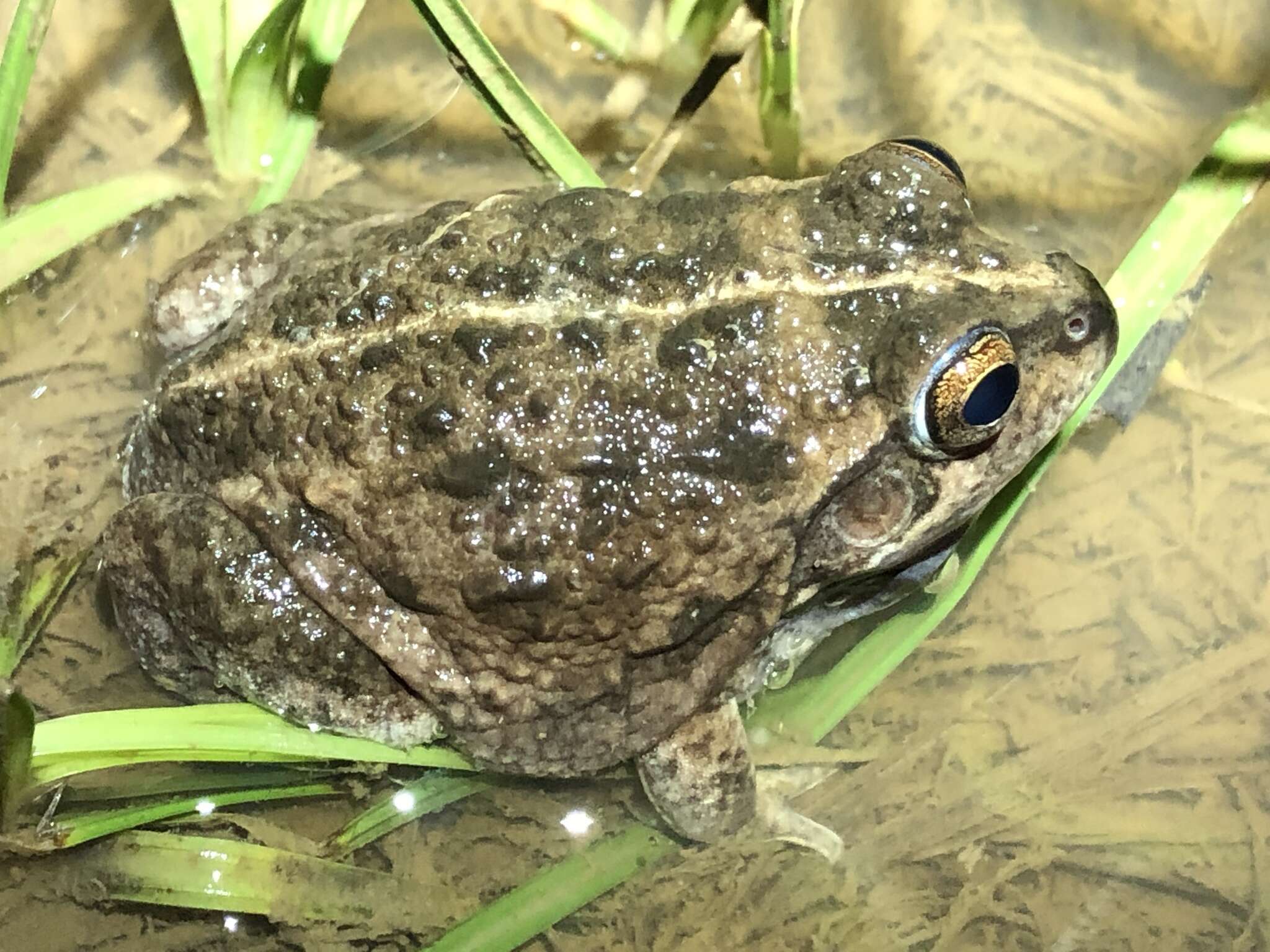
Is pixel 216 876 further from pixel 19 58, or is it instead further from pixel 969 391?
pixel 969 391

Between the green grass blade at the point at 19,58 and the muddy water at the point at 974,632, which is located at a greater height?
the green grass blade at the point at 19,58

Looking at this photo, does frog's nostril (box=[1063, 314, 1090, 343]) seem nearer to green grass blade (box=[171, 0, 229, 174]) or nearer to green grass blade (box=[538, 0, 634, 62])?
green grass blade (box=[538, 0, 634, 62])

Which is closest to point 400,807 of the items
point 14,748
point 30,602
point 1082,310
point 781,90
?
point 14,748

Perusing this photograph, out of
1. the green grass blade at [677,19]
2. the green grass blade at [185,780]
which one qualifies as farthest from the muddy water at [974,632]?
the green grass blade at [677,19]

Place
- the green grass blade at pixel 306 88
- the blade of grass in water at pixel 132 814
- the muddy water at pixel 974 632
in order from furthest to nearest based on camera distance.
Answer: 1. the muddy water at pixel 974 632
2. the green grass blade at pixel 306 88
3. the blade of grass in water at pixel 132 814

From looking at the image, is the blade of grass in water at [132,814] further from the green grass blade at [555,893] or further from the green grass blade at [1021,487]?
the green grass blade at [1021,487]

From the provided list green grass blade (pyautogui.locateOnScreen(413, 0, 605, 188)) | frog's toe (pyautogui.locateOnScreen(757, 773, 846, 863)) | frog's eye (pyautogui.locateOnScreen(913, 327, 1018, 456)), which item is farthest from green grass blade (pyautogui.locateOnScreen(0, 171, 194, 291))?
frog's toe (pyautogui.locateOnScreen(757, 773, 846, 863))

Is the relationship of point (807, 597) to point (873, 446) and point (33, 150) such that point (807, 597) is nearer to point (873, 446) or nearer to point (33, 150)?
point (873, 446)

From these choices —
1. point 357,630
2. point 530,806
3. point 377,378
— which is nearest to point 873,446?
point 377,378
